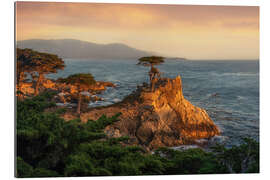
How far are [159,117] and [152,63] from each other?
3.11 ft

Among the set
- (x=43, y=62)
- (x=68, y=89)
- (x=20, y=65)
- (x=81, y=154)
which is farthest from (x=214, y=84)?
(x=20, y=65)

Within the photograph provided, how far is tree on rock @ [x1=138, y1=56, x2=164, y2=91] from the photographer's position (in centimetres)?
473

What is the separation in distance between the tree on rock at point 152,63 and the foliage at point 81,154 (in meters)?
1.15

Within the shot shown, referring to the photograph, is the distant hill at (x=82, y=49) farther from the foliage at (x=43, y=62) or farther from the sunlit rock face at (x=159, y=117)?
the sunlit rock face at (x=159, y=117)

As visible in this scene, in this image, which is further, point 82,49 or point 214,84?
point 214,84

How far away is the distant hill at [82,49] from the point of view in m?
4.45

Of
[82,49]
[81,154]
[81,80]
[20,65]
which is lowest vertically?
[81,154]

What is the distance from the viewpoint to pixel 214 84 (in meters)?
4.92

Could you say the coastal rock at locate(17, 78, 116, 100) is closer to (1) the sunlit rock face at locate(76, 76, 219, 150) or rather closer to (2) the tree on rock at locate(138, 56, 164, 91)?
(1) the sunlit rock face at locate(76, 76, 219, 150)

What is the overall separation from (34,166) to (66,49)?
1.83 meters

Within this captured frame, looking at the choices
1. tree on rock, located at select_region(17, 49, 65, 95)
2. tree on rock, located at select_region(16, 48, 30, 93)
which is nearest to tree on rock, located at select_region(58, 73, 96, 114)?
tree on rock, located at select_region(17, 49, 65, 95)

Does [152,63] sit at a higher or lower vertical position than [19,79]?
higher

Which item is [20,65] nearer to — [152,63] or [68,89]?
[68,89]

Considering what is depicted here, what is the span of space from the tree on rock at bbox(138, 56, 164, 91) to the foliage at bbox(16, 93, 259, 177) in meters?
1.15
